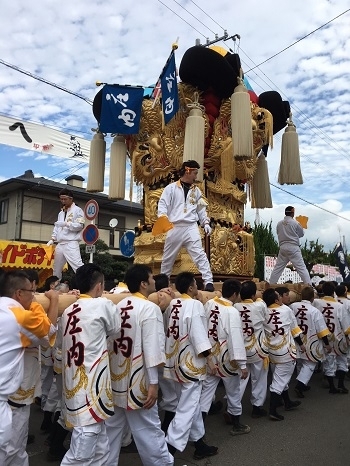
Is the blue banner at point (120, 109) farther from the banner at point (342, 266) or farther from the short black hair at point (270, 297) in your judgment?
the banner at point (342, 266)

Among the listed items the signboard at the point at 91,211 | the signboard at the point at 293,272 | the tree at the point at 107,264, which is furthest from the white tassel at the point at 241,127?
the tree at the point at 107,264

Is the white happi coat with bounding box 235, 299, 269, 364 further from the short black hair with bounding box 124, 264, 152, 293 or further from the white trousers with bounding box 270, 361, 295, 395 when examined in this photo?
the short black hair with bounding box 124, 264, 152, 293

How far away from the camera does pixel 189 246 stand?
5.62 metres

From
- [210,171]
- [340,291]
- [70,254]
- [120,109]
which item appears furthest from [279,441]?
[120,109]

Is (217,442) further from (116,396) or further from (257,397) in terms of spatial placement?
(116,396)

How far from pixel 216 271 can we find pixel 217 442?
361 centimetres

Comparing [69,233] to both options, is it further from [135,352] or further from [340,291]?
[340,291]

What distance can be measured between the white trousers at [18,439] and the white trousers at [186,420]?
4.08 ft

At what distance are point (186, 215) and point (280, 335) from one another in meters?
1.87

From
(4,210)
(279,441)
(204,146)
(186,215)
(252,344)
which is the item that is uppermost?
(4,210)

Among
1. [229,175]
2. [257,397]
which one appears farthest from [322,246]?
[257,397]

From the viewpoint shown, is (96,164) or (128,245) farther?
(128,245)

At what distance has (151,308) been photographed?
326cm

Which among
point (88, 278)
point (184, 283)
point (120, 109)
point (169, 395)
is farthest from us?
point (120, 109)
